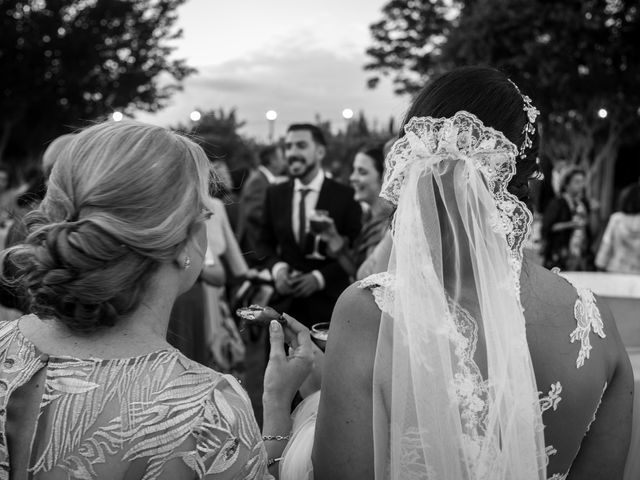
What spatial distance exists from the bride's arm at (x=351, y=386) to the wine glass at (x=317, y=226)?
128 inches

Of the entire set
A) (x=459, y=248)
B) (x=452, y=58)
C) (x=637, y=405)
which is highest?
(x=452, y=58)

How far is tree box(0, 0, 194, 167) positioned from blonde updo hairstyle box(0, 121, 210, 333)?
22.3 metres

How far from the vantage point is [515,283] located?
178 cm

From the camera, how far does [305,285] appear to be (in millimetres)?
5180

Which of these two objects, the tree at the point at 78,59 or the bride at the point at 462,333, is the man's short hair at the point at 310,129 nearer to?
the bride at the point at 462,333

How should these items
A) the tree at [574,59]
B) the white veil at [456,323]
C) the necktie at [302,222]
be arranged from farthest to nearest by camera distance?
the tree at [574,59], the necktie at [302,222], the white veil at [456,323]

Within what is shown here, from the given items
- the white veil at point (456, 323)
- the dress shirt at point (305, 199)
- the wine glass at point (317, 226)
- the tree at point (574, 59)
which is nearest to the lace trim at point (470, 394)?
the white veil at point (456, 323)

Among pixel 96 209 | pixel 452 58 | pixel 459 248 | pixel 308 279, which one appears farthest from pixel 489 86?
pixel 452 58

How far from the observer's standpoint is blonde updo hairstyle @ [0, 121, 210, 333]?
4.62ft

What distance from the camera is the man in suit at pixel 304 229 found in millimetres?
Answer: 5250

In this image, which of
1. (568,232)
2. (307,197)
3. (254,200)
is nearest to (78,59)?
(254,200)

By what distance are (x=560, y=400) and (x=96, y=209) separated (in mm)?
1208

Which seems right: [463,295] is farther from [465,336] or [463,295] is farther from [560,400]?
[560,400]

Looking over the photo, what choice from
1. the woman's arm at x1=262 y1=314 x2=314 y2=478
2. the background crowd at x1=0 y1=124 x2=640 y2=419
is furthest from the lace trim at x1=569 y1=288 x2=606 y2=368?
the background crowd at x1=0 y1=124 x2=640 y2=419
